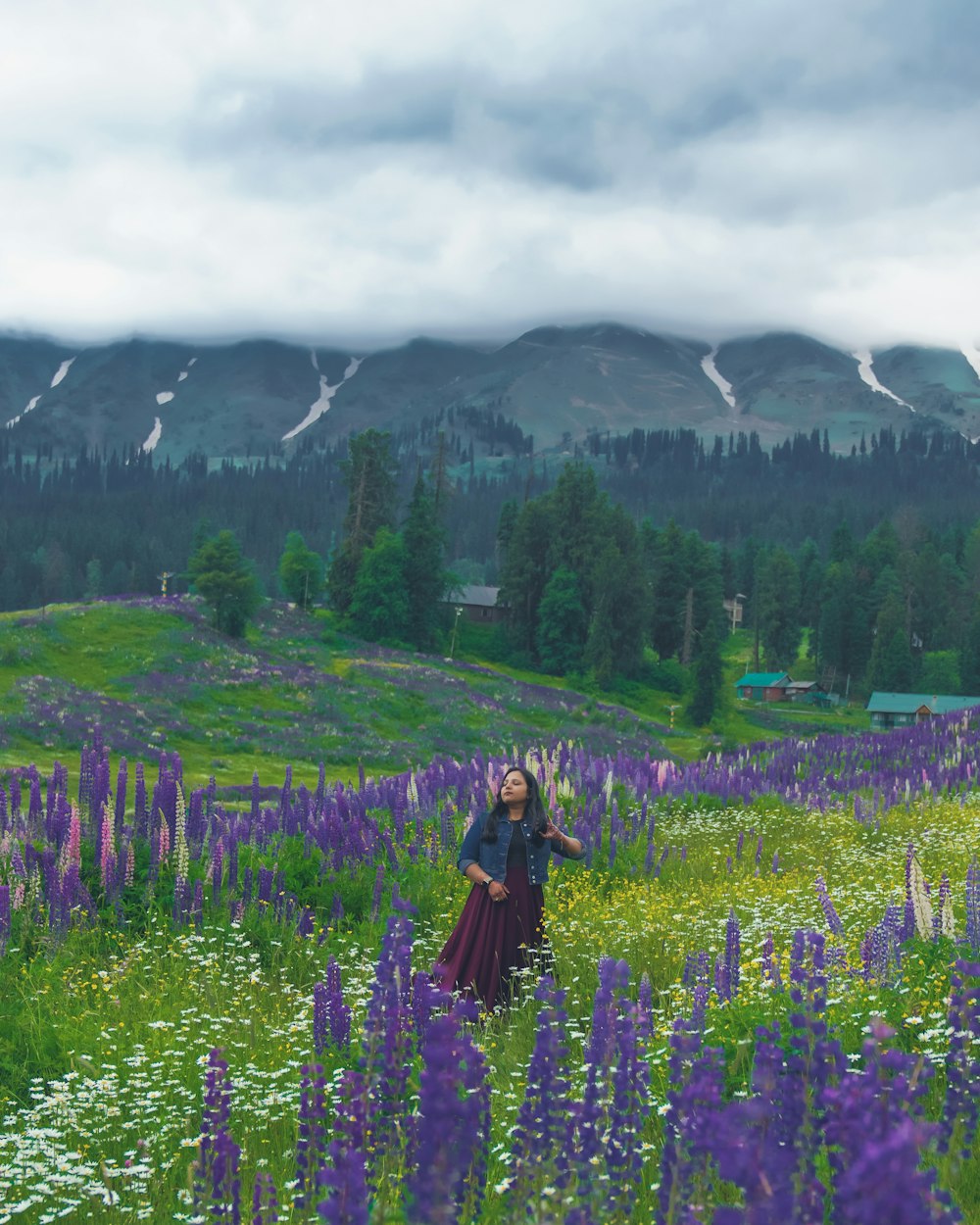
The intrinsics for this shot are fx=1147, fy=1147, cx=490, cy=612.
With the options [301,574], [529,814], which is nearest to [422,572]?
[301,574]

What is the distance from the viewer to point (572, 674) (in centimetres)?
7556

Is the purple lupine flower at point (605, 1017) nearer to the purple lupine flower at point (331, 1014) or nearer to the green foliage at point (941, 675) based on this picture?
the purple lupine flower at point (331, 1014)

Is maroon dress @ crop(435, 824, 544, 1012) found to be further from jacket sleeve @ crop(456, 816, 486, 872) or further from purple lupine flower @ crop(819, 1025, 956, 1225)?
purple lupine flower @ crop(819, 1025, 956, 1225)

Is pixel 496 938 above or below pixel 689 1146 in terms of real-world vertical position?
below

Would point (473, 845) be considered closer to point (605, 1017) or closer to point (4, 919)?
point (4, 919)

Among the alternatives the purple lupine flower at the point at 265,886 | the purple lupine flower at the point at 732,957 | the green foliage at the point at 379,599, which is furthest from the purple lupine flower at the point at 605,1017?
the green foliage at the point at 379,599

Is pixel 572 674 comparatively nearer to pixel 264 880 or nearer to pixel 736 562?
pixel 264 880

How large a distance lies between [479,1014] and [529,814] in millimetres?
1593

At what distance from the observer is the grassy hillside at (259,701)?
31781 millimetres

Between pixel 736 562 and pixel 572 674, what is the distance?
7910cm

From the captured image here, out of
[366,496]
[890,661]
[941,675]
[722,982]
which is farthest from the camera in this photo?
[890,661]

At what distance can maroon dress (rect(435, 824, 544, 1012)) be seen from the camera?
28.1 ft

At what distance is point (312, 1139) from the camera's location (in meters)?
3.98

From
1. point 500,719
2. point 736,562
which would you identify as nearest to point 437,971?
point 500,719
